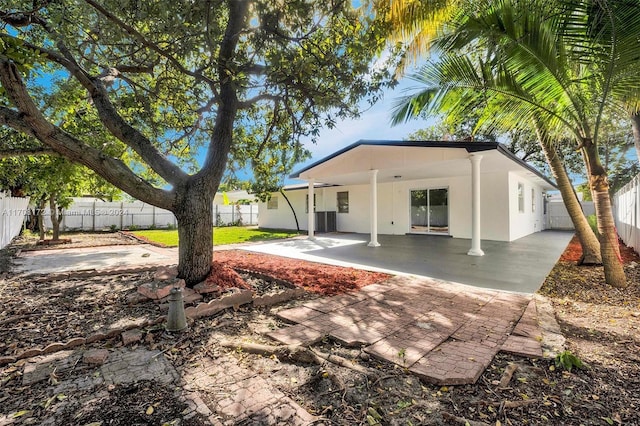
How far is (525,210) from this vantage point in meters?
13.7

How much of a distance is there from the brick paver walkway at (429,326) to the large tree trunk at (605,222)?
2.02 meters

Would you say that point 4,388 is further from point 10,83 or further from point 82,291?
point 10,83

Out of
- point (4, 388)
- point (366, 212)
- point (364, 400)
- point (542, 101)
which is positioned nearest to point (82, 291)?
point (4, 388)

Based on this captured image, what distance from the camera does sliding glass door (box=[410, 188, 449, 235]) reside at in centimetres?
1272

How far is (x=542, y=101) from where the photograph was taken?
207 inches

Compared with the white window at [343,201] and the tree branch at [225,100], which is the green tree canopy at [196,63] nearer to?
the tree branch at [225,100]

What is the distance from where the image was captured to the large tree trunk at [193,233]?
15.2 feet

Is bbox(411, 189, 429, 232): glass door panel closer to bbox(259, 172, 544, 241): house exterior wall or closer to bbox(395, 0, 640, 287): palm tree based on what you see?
bbox(259, 172, 544, 241): house exterior wall

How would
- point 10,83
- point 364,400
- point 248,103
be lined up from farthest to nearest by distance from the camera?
1. point 248,103
2. point 10,83
3. point 364,400

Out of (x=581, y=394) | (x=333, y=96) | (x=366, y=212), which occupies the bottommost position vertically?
(x=581, y=394)

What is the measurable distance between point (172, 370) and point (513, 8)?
256 inches

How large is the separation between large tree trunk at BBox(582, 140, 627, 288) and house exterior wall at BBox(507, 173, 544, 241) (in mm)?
6119

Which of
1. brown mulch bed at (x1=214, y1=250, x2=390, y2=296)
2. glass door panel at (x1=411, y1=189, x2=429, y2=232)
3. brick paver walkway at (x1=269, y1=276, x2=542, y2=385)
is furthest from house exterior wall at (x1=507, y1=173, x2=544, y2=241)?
brown mulch bed at (x1=214, y1=250, x2=390, y2=296)

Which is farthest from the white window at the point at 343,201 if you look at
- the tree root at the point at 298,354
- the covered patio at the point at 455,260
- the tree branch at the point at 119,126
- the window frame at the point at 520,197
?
the tree root at the point at 298,354
